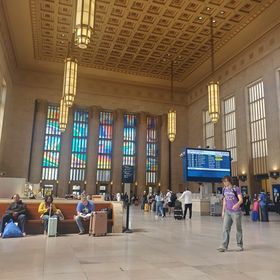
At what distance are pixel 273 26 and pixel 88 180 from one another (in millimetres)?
20461

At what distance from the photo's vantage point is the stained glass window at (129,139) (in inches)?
1273

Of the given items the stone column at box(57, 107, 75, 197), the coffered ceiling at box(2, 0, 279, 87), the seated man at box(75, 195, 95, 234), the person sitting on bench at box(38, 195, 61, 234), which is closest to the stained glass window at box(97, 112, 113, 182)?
the stone column at box(57, 107, 75, 197)

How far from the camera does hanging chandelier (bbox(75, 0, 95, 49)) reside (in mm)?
6684

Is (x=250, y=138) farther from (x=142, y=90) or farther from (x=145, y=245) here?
(x=145, y=245)

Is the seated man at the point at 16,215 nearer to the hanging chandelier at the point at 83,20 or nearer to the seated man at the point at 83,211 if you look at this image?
the seated man at the point at 83,211

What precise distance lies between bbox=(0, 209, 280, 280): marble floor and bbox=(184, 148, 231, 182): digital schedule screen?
939 centimetres

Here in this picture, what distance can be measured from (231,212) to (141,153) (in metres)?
25.6

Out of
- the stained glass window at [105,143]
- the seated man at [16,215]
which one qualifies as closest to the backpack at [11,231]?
the seated man at [16,215]

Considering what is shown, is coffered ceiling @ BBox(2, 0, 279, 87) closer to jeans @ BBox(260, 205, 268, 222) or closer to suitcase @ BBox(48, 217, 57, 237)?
jeans @ BBox(260, 205, 268, 222)

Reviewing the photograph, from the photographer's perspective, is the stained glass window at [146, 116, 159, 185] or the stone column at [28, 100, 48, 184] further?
the stained glass window at [146, 116, 159, 185]

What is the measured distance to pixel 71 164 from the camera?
31.0 meters

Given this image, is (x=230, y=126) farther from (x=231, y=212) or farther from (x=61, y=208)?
(x=231, y=212)

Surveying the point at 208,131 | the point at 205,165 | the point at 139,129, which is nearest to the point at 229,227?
the point at 205,165

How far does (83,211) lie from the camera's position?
8047 millimetres
